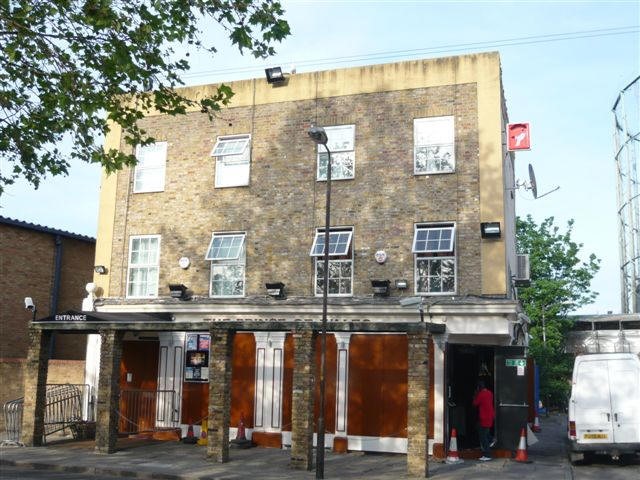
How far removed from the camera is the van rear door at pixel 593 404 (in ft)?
52.8

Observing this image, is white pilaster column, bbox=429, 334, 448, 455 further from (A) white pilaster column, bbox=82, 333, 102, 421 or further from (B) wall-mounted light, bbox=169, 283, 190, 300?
(A) white pilaster column, bbox=82, 333, 102, 421

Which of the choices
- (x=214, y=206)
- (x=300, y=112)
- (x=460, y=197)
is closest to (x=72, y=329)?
(x=214, y=206)

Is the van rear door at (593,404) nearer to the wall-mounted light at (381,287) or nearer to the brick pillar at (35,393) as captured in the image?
the wall-mounted light at (381,287)

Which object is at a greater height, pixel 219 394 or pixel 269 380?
pixel 269 380

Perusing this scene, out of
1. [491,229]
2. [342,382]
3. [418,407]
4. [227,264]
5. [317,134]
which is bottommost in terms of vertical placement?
[418,407]

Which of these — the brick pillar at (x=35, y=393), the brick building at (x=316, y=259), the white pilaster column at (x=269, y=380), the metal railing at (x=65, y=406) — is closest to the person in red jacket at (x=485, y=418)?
the brick building at (x=316, y=259)

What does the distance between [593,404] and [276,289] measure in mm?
8462

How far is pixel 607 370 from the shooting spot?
54.1 ft

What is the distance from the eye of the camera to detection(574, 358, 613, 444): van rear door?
52.8 ft

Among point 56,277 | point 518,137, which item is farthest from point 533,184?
point 56,277

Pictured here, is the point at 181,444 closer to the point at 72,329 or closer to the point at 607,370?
the point at 72,329

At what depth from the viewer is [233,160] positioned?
21641mm

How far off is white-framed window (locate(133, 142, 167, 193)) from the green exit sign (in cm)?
1132

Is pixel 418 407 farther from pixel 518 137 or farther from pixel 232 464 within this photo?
pixel 518 137
